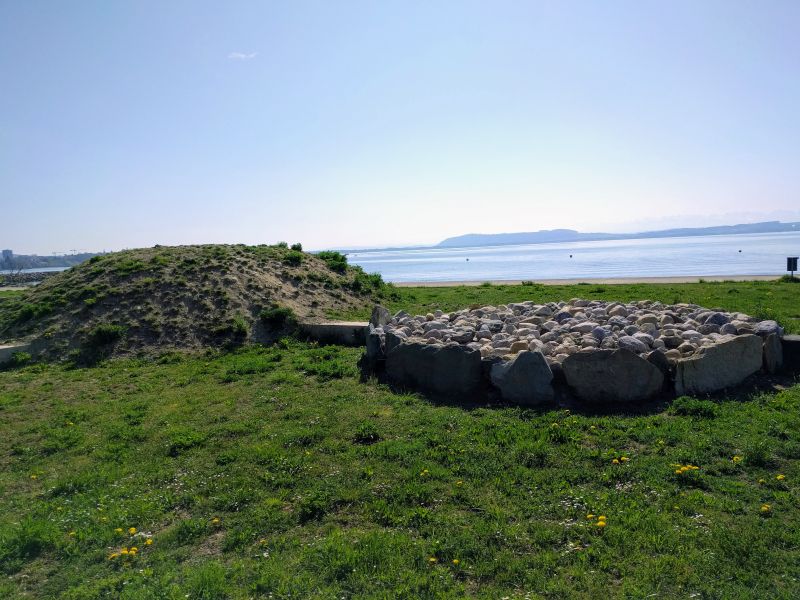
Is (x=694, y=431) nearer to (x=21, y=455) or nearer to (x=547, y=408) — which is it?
(x=547, y=408)

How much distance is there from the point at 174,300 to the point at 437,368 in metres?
9.01

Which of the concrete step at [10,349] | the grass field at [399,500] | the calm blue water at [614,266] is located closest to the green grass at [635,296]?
the concrete step at [10,349]

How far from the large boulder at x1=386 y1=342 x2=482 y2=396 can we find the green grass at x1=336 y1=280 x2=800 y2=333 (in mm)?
6421

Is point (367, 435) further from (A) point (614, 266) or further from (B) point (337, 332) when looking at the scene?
(A) point (614, 266)

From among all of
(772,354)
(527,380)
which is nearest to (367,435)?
(527,380)

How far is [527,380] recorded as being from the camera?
26.4 feet

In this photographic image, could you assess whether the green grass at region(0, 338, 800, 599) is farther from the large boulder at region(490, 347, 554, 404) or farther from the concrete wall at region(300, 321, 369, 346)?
the concrete wall at region(300, 321, 369, 346)

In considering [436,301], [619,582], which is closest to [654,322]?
[619,582]

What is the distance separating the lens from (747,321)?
9.47 m

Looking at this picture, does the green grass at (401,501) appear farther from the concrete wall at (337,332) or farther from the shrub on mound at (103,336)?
the shrub on mound at (103,336)

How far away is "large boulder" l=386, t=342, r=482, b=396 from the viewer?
8.64 m

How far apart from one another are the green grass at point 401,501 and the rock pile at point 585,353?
0.49 m

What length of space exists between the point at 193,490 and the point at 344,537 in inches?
84.3

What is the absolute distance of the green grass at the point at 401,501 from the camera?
4346mm
